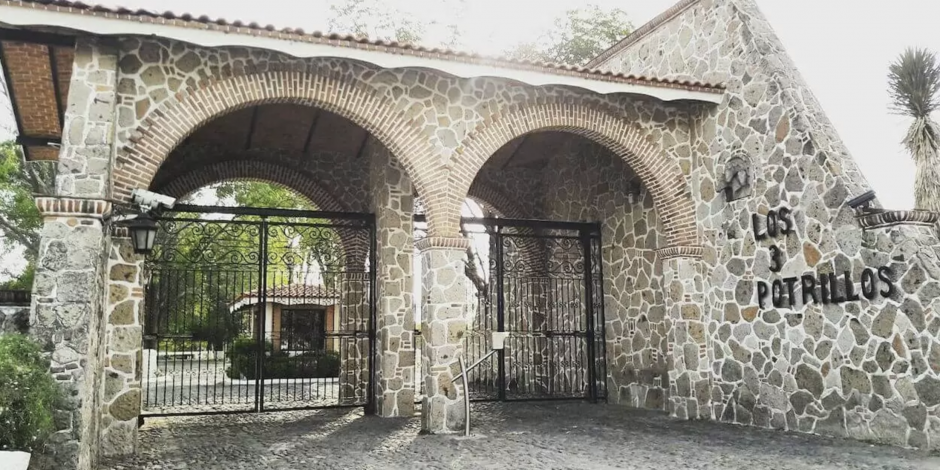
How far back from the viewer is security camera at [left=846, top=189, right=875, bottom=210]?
23.4ft

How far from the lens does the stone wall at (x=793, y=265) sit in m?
6.90

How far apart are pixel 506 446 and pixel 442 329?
162 centimetres

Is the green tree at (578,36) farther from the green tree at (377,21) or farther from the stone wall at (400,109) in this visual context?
the stone wall at (400,109)

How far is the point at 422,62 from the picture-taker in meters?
7.66

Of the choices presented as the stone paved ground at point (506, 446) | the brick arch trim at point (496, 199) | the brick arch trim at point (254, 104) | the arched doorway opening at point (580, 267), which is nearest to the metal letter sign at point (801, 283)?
the stone paved ground at point (506, 446)

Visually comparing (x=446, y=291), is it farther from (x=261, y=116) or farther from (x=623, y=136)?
(x=261, y=116)

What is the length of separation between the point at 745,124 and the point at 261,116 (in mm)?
6739

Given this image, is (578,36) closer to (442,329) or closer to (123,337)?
(442,329)

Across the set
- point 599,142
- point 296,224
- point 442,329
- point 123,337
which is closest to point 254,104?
point 296,224

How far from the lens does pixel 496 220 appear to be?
1143 cm

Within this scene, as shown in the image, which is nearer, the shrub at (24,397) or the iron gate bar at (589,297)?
the shrub at (24,397)

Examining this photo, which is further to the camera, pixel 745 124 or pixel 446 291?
pixel 745 124

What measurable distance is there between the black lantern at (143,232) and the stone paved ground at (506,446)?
2114 millimetres

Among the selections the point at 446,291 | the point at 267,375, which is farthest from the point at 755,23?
the point at 267,375
